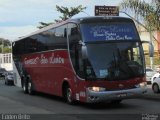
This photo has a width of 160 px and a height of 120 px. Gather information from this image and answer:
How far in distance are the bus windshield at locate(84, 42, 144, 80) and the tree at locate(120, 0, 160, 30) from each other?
520cm

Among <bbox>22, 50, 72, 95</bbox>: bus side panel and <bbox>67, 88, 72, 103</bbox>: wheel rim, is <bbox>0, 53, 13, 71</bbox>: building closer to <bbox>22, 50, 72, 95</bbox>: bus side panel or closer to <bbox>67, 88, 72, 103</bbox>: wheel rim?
<bbox>22, 50, 72, 95</bbox>: bus side panel

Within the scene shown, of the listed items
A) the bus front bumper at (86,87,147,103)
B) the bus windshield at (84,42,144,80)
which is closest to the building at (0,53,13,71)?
the bus windshield at (84,42,144,80)

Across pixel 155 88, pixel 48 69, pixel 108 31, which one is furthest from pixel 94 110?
pixel 155 88

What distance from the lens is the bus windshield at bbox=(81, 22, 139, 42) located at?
19.0 metres

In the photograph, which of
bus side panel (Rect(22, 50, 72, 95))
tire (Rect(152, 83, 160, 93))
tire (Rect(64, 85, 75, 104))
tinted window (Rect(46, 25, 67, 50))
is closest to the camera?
tire (Rect(64, 85, 75, 104))

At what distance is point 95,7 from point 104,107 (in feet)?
58.5

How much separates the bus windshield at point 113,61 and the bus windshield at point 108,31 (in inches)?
10.8

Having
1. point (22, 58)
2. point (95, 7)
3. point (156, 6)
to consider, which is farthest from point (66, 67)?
point (95, 7)

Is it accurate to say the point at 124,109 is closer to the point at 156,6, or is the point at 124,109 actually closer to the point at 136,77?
the point at 136,77

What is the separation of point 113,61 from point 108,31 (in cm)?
135

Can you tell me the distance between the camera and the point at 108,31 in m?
19.3

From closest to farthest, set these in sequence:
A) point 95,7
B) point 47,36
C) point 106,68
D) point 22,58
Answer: point 106,68 → point 47,36 → point 22,58 → point 95,7

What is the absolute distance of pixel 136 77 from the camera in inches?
746

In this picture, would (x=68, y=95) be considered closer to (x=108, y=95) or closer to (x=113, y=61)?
(x=108, y=95)
